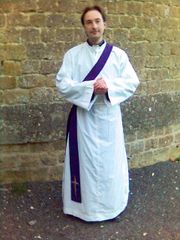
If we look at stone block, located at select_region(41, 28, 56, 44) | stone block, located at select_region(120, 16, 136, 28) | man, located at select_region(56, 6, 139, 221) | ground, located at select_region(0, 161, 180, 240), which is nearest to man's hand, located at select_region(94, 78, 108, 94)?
man, located at select_region(56, 6, 139, 221)

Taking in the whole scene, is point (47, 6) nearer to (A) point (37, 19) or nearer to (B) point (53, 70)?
(A) point (37, 19)

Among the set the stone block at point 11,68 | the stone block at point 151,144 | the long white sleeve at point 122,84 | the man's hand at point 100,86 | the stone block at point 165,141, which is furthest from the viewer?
the stone block at point 165,141

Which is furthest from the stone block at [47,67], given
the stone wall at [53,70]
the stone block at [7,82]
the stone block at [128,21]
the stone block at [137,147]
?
the stone block at [137,147]

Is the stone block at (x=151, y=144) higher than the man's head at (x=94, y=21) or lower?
lower

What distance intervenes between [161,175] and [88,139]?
2.10m

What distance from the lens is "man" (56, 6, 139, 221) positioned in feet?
15.7

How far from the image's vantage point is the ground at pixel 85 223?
16.4 ft

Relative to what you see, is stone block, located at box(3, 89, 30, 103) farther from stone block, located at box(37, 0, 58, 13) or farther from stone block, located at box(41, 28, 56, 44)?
stone block, located at box(37, 0, 58, 13)

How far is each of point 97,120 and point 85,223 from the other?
43.4 inches

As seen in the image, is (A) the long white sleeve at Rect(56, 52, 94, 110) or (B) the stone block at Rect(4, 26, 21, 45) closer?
(A) the long white sleeve at Rect(56, 52, 94, 110)

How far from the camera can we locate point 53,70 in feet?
20.0

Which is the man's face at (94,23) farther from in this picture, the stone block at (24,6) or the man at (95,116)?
the stone block at (24,6)

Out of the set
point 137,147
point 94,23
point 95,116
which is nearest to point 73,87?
point 95,116

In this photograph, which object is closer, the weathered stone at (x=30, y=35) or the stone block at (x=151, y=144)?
the weathered stone at (x=30, y=35)
